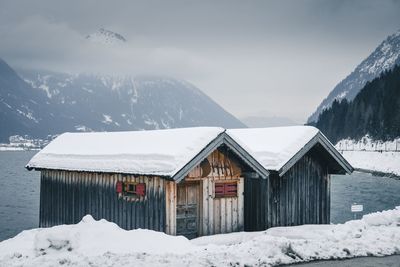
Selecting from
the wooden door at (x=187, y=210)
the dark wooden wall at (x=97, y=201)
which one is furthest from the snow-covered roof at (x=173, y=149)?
the wooden door at (x=187, y=210)

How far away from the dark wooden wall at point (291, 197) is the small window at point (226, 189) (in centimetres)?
156

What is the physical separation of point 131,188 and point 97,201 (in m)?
2.44

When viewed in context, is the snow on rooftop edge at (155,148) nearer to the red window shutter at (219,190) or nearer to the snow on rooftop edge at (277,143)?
the snow on rooftop edge at (277,143)

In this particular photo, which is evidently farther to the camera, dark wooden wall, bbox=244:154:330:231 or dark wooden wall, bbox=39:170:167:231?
dark wooden wall, bbox=244:154:330:231

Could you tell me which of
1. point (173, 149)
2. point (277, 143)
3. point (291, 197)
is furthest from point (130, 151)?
point (291, 197)

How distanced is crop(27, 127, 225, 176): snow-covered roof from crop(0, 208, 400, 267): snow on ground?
2.92 m

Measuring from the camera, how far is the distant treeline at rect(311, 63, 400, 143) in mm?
115125

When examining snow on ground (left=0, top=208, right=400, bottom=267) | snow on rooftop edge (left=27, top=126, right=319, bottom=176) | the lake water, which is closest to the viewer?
snow on ground (left=0, top=208, right=400, bottom=267)

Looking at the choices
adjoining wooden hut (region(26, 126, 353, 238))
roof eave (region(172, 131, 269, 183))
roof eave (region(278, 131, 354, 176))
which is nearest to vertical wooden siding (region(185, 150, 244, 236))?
adjoining wooden hut (region(26, 126, 353, 238))

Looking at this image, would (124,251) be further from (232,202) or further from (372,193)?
(372,193)

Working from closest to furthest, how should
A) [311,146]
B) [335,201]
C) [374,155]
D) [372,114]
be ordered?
[311,146], [335,201], [374,155], [372,114]

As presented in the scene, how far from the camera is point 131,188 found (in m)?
17.8

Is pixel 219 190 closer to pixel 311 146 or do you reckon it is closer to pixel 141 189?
pixel 141 189

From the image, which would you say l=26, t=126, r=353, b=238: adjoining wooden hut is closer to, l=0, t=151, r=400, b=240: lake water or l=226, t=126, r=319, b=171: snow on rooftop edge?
l=226, t=126, r=319, b=171: snow on rooftop edge
